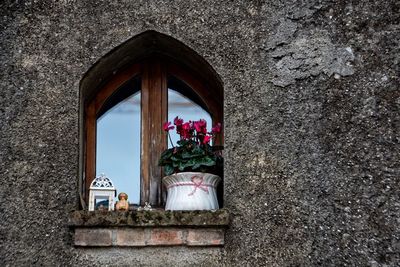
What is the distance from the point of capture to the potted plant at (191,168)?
3.80 m

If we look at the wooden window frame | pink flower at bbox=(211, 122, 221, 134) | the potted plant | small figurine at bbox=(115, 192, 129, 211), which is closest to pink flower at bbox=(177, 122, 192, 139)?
the potted plant

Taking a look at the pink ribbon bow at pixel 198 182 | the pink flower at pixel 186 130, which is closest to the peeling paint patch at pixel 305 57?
the pink flower at pixel 186 130

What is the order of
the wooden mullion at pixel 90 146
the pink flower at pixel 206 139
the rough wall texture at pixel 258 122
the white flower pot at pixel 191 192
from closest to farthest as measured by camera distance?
the rough wall texture at pixel 258 122 < the white flower pot at pixel 191 192 < the pink flower at pixel 206 139 < the wooden mullion at pixel 90 146

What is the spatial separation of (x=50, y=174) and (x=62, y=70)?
0.55m

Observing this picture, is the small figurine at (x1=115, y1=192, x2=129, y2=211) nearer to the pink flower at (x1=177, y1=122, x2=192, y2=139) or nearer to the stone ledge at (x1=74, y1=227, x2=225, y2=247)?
the stone ledge at (x1=74, y1=227, x2=225, y2=247)

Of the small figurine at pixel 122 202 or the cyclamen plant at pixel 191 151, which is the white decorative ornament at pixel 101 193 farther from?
the cyclamen plant at pixel 191 151

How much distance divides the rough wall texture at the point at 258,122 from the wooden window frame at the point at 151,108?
0.30 metres

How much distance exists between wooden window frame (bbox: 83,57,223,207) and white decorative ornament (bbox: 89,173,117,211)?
168 millimetres

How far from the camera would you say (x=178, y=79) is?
4.25 meters

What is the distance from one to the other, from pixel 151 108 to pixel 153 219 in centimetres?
78

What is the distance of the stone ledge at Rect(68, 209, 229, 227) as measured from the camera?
3652 millimetres

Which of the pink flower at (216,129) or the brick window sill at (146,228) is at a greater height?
the pink flower at (216,129)

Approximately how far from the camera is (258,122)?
3844 mm

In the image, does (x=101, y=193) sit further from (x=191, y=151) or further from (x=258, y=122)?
(x=258, y=122)
